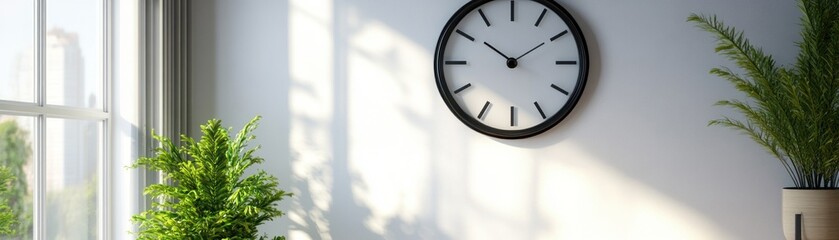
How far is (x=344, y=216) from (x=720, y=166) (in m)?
1.79

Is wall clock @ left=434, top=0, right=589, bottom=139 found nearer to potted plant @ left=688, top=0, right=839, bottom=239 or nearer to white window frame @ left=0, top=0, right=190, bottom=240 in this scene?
potted plant @ left=688, top=0, right=839, bottom=239

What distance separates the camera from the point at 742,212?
150 inches

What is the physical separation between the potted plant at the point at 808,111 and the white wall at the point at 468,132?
0.29 m

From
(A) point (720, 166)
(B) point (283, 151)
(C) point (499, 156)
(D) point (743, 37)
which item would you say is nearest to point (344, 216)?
(B) point (283, 151)

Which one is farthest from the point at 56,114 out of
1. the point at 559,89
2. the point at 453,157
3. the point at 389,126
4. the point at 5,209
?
the point at 559,89

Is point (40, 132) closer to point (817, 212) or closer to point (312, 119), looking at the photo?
point (312, 119)

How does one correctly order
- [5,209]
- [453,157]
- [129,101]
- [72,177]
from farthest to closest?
[453,157] < [129,101] < [72,177] < [5,209]

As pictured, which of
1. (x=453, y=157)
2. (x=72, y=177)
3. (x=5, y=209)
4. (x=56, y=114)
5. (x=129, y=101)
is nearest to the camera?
(x=5, y=209)

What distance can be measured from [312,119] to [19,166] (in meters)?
1.48

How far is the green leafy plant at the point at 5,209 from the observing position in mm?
2805

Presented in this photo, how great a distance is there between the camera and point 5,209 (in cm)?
282

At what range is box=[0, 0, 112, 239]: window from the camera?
2.88 meters

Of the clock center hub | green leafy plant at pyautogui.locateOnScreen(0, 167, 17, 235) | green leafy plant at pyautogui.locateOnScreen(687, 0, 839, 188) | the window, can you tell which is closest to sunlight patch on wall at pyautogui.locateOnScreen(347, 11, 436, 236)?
the clock center hub

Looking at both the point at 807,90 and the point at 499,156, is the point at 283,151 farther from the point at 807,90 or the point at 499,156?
the point at 807,90
